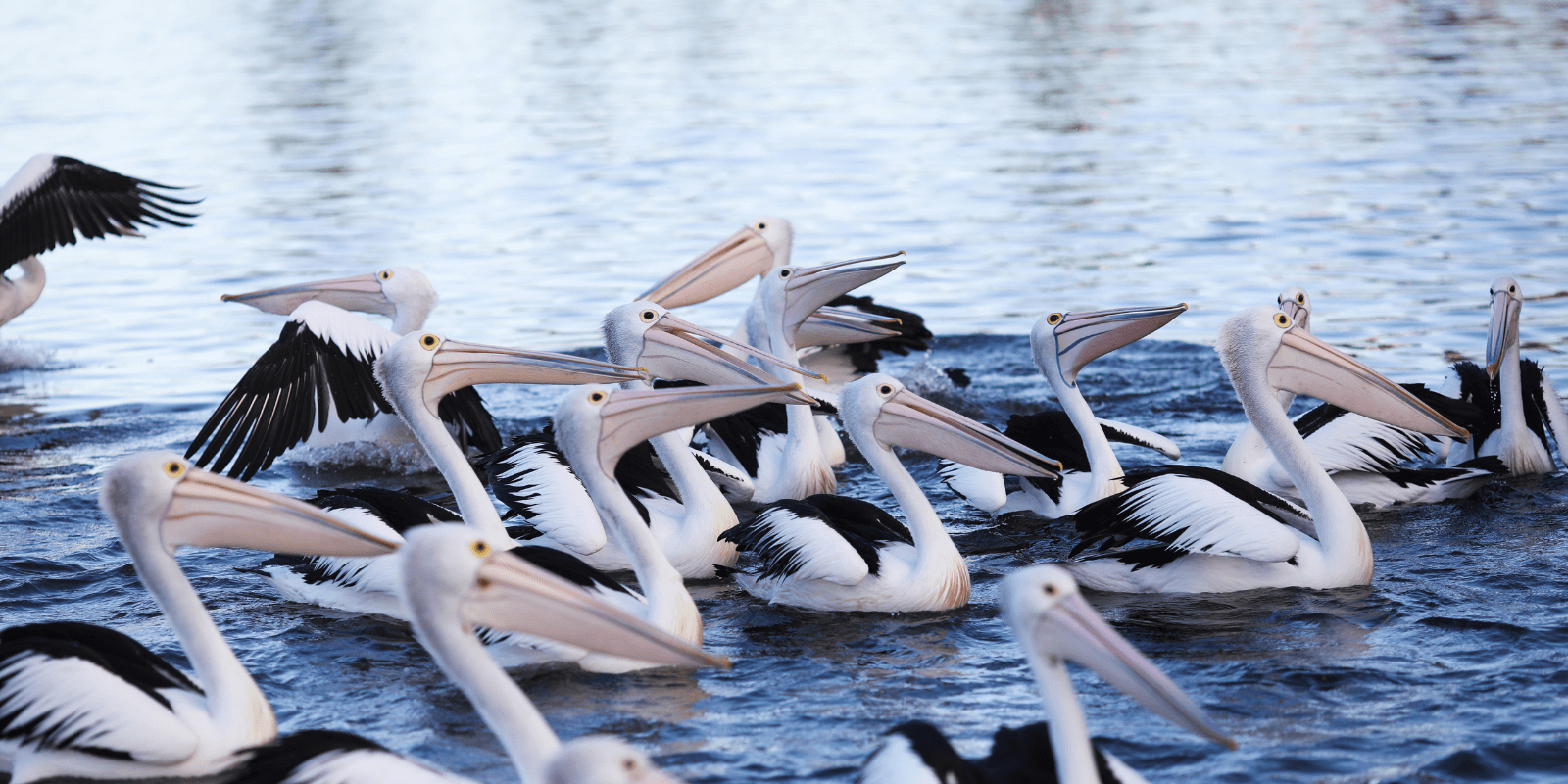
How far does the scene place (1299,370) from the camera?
460 cm

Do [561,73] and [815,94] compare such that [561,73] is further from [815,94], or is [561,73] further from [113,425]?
[113,425]

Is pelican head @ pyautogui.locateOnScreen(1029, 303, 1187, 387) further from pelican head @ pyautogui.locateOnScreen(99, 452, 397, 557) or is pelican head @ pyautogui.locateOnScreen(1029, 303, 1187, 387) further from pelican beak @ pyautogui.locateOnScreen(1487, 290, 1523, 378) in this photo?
pelican head @ pyautogui.locateOnScreen(99, 452, 397, 557)

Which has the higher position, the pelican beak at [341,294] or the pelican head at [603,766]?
the pelican beak at [341,294]

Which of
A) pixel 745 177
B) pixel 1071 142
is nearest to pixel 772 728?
pixel 745 177

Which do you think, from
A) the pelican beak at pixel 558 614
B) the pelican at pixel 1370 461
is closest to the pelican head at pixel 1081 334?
the pelican at pixel 1370 461

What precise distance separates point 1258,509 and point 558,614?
2.24 m

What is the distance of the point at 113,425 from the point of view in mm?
7277

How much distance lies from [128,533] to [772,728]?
1409mm

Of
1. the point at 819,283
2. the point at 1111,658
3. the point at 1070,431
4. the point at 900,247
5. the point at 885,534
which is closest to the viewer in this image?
the point at 1111,658

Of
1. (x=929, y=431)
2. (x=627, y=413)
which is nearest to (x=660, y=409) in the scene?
(x=627, y=413)

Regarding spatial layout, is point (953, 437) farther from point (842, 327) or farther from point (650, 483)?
point (842, 327)

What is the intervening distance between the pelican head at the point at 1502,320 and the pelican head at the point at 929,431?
200 cm

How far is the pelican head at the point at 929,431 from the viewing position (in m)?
4.39

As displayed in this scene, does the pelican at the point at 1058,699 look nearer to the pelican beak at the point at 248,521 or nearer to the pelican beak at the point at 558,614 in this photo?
the pelican beak at the point at 558,614
